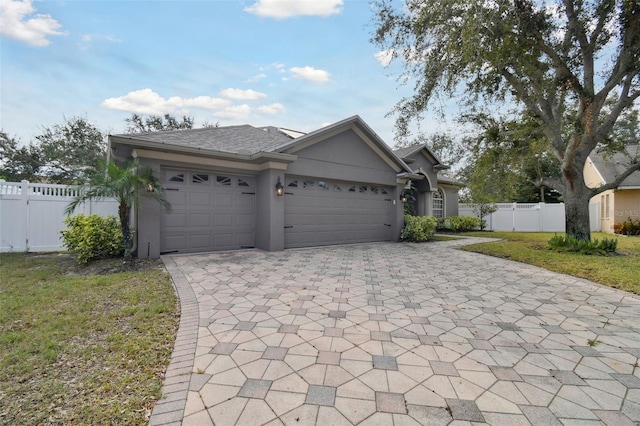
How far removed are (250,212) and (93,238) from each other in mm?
4051

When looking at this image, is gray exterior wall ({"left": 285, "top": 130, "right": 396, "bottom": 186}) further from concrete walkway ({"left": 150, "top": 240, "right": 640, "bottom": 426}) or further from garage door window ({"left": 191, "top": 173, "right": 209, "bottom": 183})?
concrete walkway ({"left": 150, "top": 240, "right": 640, "bottom": 426})

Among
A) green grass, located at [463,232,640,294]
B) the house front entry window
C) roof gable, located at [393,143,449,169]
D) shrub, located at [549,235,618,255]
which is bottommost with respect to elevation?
green grass, located at [463,232,640,294]

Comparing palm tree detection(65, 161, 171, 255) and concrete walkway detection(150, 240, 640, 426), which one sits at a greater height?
Answer: palm tree detection(65, 161, 171, 255)

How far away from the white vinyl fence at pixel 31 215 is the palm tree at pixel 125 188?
2.56 meters

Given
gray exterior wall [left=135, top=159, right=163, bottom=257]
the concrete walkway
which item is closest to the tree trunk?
the concrete walkway

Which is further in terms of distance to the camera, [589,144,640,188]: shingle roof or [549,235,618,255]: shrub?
[589,144,640,188]: shingle roof

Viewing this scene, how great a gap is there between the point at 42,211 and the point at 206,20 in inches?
303

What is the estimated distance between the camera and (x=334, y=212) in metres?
10.4

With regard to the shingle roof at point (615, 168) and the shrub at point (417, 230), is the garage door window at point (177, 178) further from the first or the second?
the shingle roof at point (615, 168)

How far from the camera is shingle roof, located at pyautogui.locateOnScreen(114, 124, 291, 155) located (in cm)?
764

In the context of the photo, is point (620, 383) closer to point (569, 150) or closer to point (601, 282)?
point (601, 282)

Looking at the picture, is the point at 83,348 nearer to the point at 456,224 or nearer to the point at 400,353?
the point at 400,353

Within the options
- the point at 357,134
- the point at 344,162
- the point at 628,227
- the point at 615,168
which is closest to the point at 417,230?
the point at 344,162

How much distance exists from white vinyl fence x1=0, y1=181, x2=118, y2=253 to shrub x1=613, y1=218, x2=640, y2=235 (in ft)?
82.7
